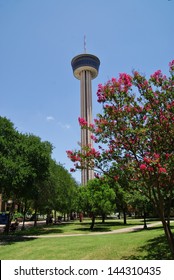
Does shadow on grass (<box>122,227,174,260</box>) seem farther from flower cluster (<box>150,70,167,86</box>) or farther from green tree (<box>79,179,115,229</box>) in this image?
green tree (<box>79,179,115,229</box>)

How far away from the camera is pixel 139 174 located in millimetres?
9719

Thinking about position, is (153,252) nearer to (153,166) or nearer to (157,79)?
(153,166)

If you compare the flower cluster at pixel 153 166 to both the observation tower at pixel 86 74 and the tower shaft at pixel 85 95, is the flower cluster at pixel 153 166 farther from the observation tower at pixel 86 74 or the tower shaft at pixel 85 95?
the observation tower at pixel 86 74

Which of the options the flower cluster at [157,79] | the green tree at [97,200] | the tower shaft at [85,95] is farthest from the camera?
Answer: the tower shaft at [85,95]

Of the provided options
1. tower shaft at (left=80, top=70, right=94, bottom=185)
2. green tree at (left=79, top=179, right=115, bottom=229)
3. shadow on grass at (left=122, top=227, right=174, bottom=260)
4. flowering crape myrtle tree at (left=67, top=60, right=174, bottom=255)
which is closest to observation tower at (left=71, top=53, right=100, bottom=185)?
tower shaft at (left=80, top=70, right=94, bottom=185)

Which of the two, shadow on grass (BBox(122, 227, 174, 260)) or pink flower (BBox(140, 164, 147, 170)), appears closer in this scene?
pink flower (BBox(140, 164, 147, 170))

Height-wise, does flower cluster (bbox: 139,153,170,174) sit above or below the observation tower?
below

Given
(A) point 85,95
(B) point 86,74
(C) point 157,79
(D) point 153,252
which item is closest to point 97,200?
(D) point 153,252

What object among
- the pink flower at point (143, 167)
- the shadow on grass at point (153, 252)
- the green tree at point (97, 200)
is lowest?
the shadow on grass at point (153, 252)

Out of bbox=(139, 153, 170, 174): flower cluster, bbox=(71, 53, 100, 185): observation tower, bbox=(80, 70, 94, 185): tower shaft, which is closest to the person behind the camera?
bbox=(139, 153, 170, 174): flower cluster

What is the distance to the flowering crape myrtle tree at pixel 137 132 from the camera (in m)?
9.84

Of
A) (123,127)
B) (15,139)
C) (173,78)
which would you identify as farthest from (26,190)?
(173,78)

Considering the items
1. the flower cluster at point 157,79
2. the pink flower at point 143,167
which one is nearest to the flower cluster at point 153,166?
the pink flower at point 143,167

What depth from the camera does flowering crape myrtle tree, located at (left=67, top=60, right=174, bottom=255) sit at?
9844 mm
